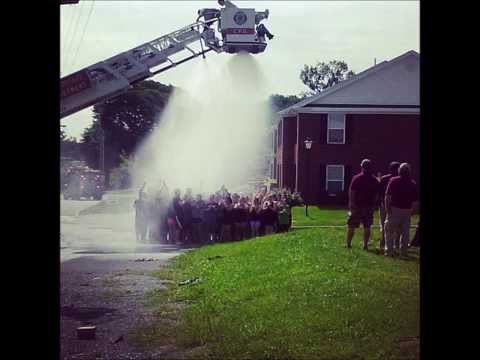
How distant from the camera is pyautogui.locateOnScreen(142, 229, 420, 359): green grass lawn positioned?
5613mm

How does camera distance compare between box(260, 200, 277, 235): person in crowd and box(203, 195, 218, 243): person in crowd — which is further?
box(203, 195, 218, 243): person in crowd

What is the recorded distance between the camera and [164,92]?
11.3m

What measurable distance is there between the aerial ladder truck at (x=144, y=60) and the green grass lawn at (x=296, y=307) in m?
2.53

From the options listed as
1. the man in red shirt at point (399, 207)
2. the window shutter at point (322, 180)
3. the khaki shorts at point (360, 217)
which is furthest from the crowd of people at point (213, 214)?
the man in red shirt at point (399, 207)

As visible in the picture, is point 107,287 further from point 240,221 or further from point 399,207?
point 240,221

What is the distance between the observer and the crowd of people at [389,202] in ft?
29.4

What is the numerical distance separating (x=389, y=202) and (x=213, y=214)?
19.9 ft

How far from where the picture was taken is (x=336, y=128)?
13438 mm

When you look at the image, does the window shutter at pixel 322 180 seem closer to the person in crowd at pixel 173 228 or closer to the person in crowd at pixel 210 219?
the person in crowd at pixel 210 219

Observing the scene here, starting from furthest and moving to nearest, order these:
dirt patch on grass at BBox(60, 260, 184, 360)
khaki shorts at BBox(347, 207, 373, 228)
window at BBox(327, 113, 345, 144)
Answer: window at BBox(327, 113, 345, 144)
khaki shorts at BBox(347, 207, 373, 228)
dirt patch on grass at BBox(60, 260, 184, 360)

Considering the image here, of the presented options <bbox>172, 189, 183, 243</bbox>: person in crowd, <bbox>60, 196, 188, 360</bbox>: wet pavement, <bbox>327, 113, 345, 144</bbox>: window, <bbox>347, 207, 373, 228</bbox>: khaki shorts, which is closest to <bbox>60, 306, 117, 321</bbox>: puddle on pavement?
<bbox>60, 196, 188, 360</bbox>: wet pavement

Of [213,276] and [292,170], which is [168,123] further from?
[213,276]

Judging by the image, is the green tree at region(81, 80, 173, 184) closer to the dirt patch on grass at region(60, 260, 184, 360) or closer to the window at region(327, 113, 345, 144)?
the dirt patch on grass at region(60, 260, 184, 360)

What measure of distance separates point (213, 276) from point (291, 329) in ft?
10.7
